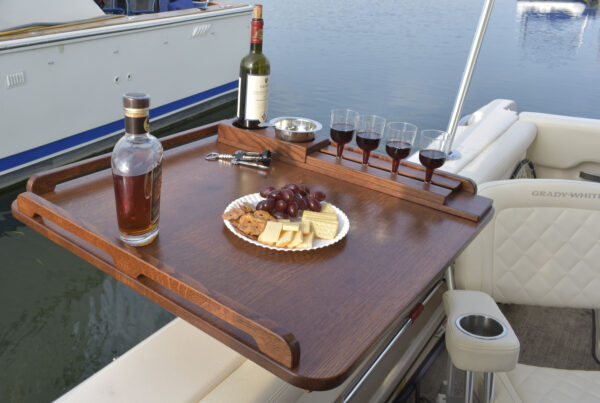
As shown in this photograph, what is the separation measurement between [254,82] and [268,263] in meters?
0.61

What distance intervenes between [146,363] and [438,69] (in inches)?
280

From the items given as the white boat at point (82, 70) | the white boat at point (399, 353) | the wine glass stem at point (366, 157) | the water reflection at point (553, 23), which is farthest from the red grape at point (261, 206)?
the water reflection at point (553, 23)

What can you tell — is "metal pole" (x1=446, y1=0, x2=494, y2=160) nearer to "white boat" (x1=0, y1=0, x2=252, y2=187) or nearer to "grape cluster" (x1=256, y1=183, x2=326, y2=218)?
"grape cluster" (x1=256, y1=183, x2=326, y2=218)

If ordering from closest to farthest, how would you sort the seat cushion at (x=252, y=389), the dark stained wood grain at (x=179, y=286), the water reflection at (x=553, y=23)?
1. the dark stained wood grain at (x=179, y=286)
2. the seat cushion at (x=252, y=389)
3. the water reflection at (x=553, y=23)

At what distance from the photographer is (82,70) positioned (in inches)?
151

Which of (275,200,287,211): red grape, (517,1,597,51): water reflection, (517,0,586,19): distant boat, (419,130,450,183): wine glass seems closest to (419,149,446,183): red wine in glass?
(419,130,450,183): wine glass

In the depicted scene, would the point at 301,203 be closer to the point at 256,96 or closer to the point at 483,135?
the point at 256,96

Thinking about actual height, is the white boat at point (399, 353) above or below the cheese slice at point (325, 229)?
below

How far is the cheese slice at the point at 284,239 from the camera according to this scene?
871 mm

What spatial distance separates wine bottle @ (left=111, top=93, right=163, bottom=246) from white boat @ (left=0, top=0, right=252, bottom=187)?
3017mm

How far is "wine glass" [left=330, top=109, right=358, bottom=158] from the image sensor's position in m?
1.21

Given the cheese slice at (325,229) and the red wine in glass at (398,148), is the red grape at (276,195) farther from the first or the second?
the red wine in glass at (398,148)

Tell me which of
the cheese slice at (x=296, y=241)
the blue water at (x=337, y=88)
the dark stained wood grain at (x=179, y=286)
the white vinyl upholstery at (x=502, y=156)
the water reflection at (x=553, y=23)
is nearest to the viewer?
the dark stained wood grain at (x=179, y=286)

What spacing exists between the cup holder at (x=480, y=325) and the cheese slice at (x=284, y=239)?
1.37 ft
